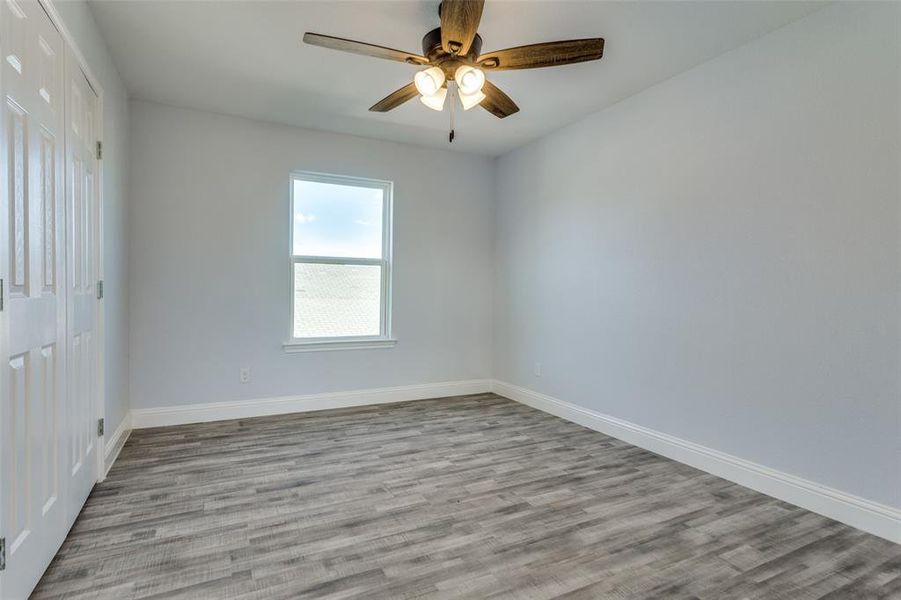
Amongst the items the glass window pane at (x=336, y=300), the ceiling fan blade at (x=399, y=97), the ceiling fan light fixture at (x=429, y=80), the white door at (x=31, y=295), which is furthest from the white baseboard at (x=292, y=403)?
the ceiling fan light fixture at (x=429, y=80)

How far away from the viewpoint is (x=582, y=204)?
12.4ft

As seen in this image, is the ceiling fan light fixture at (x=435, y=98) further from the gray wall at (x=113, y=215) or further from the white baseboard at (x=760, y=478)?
the white baseboard at (x=760, y=478)

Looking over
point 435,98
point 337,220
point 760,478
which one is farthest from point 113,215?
point 760,478

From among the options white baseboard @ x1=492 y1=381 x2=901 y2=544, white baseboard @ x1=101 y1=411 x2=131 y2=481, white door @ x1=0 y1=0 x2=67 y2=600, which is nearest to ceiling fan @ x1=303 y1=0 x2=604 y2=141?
white door @ x1=0 y1=0 x2=67 y2=600

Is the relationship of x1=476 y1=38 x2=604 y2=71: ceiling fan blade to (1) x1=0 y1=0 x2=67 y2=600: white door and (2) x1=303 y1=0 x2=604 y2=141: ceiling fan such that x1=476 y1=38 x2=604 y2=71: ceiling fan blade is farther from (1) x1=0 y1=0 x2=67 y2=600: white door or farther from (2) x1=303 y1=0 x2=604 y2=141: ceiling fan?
(1) x1=0 y1=0 x2=67 y2=600: white door

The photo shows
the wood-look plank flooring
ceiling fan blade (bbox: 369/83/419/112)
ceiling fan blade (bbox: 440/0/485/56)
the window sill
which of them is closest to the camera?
the wood-look plank flooring

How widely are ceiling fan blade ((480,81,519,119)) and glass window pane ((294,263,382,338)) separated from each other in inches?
83.2

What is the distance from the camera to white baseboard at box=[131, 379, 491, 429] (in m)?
3.58

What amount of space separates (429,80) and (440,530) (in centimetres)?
219

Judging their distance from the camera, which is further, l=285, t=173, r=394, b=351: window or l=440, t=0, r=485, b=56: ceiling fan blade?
l=285, t=173, r=394, b=351: window

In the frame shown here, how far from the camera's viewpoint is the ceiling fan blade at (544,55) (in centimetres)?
206

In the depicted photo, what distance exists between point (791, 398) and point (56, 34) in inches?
149

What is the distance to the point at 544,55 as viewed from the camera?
7.13 ft

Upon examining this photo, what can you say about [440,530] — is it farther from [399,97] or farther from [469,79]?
[399,97]
